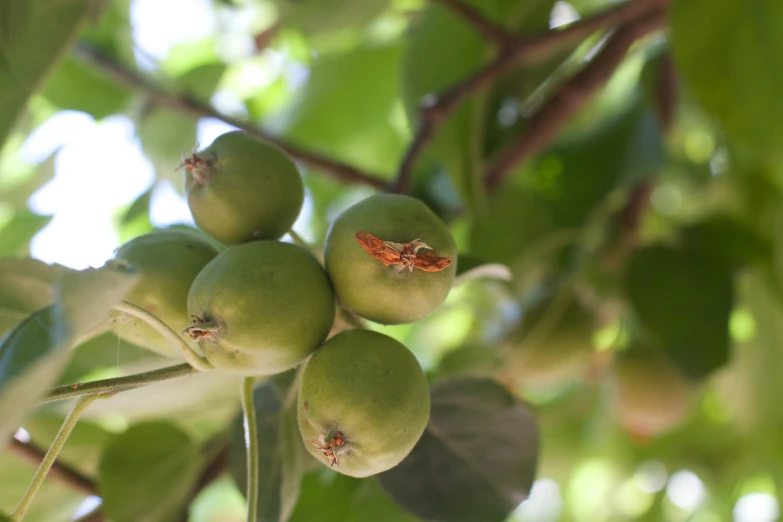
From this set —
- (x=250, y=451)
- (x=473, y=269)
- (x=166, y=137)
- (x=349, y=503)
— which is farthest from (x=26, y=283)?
(x=166, y=137)

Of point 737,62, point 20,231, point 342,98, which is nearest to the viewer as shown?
point 737,62

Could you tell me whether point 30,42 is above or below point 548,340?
above

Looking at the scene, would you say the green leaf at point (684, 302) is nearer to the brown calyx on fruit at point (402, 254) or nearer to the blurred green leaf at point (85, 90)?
the brown calyx on fruit at point (402, 254)

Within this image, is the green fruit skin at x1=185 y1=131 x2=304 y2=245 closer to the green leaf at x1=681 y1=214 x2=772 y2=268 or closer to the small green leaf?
the small green leaf

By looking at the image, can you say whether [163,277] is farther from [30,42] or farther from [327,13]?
[327,13]

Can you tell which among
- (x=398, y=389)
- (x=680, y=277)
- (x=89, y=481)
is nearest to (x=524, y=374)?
(x=680, y=277)

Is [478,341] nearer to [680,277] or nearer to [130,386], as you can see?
[680,277]
